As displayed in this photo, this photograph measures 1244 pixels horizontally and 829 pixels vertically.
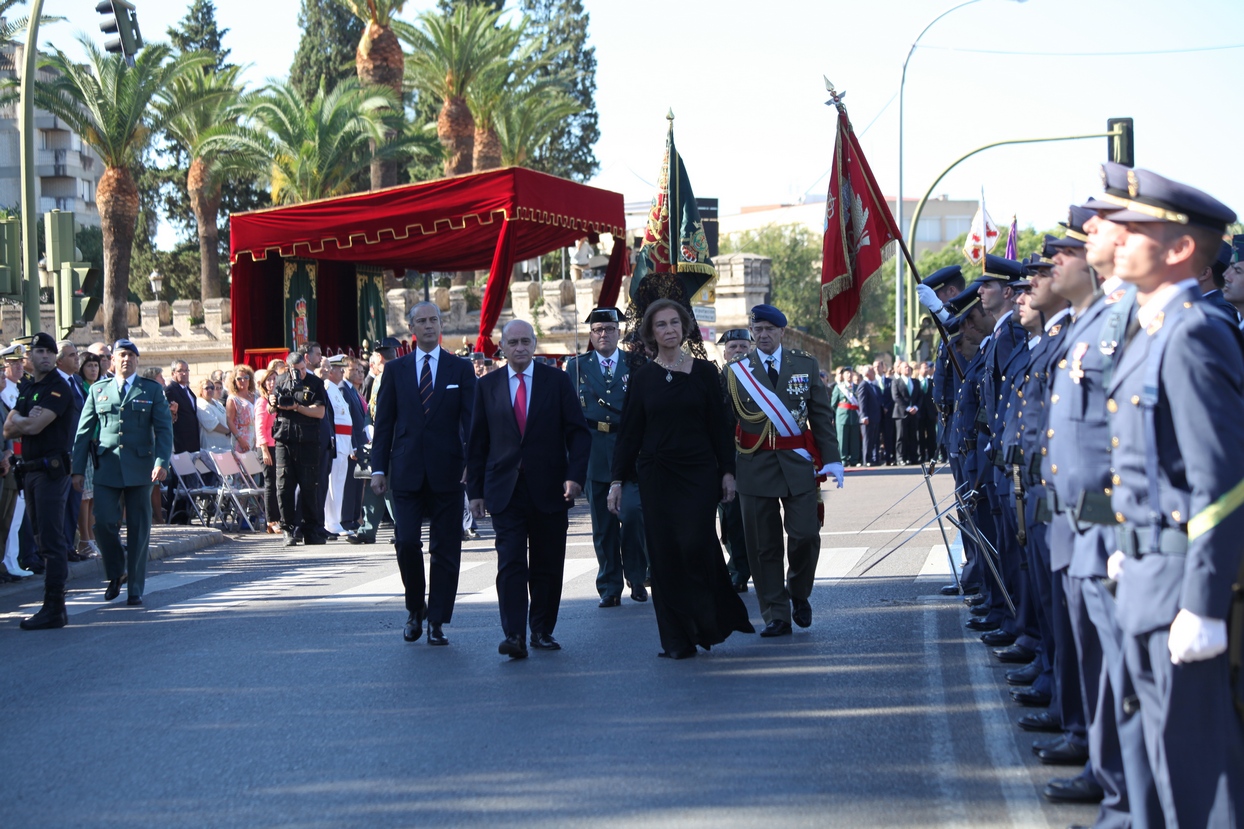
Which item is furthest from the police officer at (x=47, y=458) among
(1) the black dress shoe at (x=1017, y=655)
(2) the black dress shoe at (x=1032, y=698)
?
(2) the black dress shoe at (x=1032, y=698)

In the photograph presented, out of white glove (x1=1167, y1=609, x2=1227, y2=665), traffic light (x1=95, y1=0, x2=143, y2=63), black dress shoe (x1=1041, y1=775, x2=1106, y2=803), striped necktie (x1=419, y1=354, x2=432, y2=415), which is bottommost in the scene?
black dress shoe (x1=1041, y1=775, x2=1106, y2=803)

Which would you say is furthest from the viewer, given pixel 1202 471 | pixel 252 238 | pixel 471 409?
pixel 252 238

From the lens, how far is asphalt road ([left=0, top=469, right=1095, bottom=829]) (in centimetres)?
512

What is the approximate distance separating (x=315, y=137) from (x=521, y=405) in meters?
31.2

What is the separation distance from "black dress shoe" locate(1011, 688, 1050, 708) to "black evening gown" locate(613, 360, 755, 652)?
192 centimetres

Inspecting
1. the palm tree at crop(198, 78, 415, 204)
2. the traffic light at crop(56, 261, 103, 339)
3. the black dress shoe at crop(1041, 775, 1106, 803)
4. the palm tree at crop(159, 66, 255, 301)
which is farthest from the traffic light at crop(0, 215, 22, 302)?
the palm tree at crop(159, 66, 255, 301)

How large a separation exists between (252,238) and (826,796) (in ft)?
56.6

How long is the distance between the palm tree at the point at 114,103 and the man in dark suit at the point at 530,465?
29193 mm

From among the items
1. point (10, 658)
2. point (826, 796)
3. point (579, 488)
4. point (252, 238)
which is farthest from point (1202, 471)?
point (252, 238)

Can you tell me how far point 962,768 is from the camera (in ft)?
18.0

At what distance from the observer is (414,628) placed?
8680 millimetres

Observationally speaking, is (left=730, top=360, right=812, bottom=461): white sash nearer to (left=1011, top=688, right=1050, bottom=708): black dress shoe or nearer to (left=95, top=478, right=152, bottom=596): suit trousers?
(left=1011, top=688, right=1050, bottom=708): black dress shoe

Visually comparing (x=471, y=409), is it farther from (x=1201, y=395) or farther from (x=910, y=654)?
(x=1201, y=395)

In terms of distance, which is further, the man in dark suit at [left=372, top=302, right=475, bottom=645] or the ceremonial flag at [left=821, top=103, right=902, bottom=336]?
the ceremonial flag at [left=821, top=103, right=902, bottom=336]
